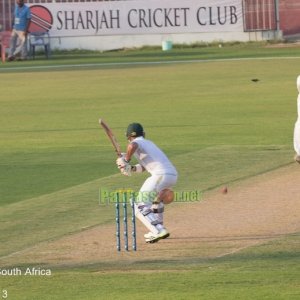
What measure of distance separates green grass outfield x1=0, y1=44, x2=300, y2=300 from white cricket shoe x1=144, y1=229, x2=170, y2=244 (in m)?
0.97

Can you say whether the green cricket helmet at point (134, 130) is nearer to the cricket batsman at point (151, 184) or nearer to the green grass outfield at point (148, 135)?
the cricket batsman at point (151, 184)

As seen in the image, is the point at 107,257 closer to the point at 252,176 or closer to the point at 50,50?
the point at 252,176

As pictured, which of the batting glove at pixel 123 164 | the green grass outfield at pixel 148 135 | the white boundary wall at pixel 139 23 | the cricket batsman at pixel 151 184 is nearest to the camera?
the green grass outfield at pixel 148 135

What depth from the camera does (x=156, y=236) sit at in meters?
14.6

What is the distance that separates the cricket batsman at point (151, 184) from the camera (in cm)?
1451

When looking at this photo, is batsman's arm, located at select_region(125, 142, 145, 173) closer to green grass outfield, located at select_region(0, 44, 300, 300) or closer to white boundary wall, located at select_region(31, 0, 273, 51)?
green grass outfield, located at select_region(0, 44, 300, 300)

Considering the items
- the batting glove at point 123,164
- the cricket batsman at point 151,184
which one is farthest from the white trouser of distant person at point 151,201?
the batting glove at point 123,164

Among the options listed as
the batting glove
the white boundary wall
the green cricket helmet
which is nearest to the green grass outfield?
the batting glove

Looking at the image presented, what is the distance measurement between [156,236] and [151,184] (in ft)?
1.90

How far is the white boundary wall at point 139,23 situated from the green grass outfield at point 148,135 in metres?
1.92

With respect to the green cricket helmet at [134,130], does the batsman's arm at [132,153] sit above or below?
below

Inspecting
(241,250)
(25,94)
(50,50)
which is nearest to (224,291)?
(241,250)

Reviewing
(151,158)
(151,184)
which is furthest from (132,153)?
(151,184)

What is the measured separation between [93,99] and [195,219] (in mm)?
Answer: 17100
